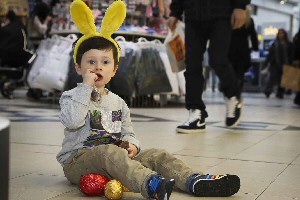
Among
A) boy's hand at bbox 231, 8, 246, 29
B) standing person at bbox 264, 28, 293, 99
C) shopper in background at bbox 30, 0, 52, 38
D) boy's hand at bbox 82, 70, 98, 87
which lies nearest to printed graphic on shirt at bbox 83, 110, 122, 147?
boy's hand at bbox 82, 70, 98, 87

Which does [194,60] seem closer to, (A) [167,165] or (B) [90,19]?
(B) [90,19]

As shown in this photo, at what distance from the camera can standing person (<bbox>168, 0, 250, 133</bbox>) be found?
3.73 meters

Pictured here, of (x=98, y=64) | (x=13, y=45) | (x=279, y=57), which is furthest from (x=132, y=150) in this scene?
(x=279, y=57)

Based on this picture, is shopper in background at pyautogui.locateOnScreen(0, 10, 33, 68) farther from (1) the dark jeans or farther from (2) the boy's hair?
(2) the boy's hair

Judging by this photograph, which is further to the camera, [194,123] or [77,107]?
[194,123]

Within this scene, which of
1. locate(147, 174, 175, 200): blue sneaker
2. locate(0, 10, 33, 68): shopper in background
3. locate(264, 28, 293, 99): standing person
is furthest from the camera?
locate(264, 28, 293, 99): standing person

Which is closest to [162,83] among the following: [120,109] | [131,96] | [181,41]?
[131,96]

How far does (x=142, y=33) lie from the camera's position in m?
6.86

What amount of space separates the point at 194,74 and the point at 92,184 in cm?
214

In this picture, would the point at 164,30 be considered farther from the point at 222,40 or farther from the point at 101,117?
the point at 101,117

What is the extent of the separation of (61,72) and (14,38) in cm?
116

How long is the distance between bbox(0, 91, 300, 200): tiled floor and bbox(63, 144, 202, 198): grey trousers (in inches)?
2.6

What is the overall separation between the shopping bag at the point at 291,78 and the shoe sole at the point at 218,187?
20.4 ft

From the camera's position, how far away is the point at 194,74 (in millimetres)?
3803
